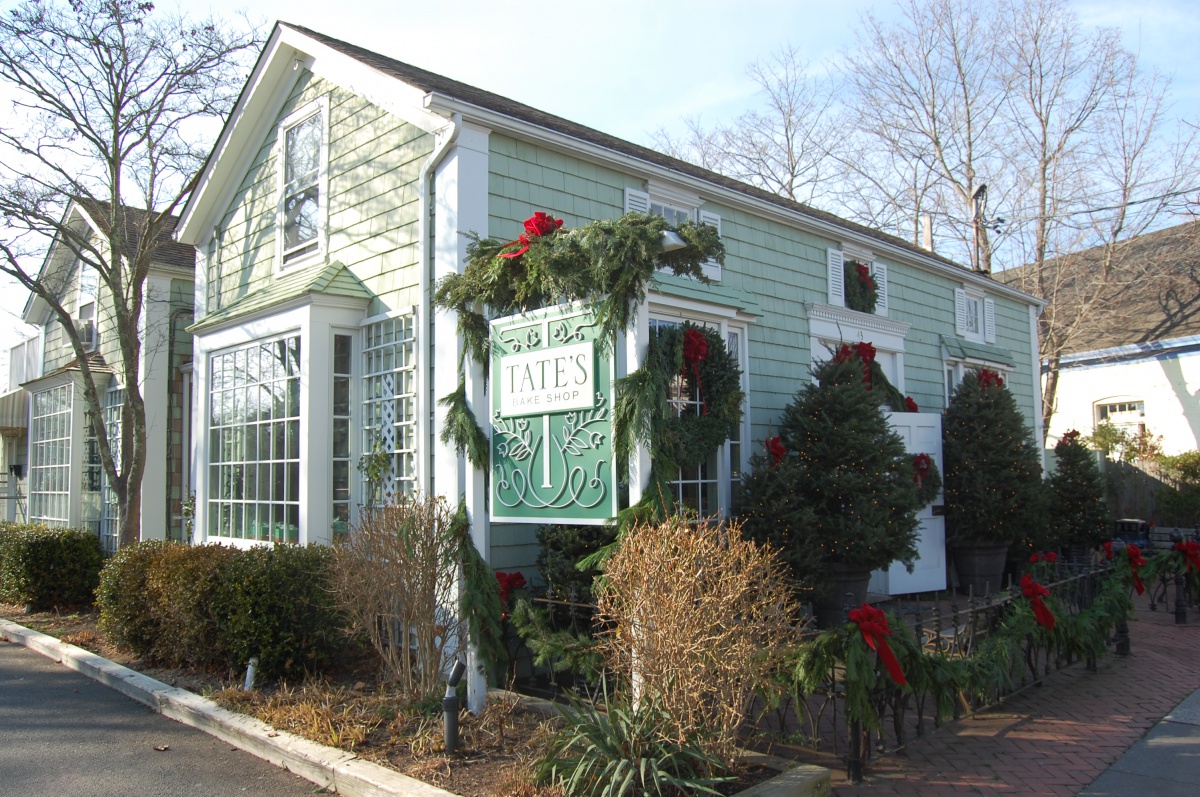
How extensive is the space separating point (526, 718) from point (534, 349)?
2.38m

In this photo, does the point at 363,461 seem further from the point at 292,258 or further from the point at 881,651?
the point at 881,651

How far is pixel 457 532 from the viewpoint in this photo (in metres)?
6.08

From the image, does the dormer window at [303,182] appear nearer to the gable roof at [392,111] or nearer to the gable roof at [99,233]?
the gable roof at [392,111]

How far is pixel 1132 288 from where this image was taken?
23172 mm

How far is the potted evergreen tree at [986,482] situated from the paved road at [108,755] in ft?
28.9

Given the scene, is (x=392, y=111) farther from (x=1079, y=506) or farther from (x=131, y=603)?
(x=1079, y=506)

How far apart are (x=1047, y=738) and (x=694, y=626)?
295 centimetres

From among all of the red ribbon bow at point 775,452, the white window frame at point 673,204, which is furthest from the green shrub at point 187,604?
the red ribbon bow at point 775,452

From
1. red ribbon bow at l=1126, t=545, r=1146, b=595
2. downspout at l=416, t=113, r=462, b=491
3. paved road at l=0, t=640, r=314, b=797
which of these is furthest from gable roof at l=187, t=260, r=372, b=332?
red ribbon bow at l=1126, t=545, r=1146, b=595

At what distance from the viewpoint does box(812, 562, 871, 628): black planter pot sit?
891cm

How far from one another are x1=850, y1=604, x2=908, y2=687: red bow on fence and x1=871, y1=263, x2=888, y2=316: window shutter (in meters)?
8.08

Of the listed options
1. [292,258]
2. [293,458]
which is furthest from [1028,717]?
[292,258]

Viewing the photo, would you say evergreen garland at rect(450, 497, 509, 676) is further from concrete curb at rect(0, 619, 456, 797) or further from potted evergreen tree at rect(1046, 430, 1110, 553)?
potted evergreen tree at rect(1046, 430, 1110, 553)

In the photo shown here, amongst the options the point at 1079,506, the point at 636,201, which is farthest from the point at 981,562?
the point at 636,201
